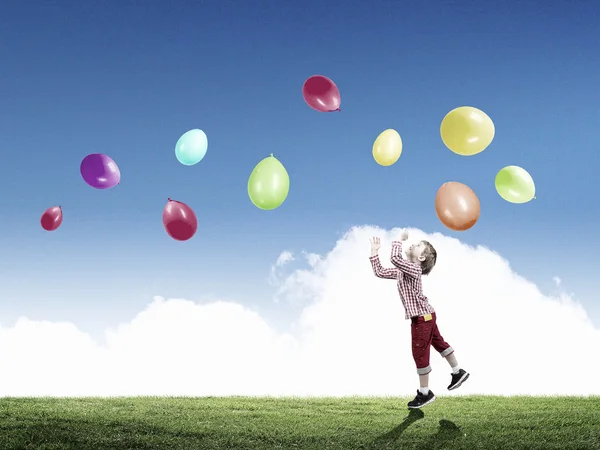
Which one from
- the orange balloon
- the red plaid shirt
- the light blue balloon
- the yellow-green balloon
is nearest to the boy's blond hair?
the red plaid shirt

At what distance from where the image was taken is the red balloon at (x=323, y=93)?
26.0 feet

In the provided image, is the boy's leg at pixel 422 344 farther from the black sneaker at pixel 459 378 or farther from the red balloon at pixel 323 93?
the red balloon at pixel 323 93

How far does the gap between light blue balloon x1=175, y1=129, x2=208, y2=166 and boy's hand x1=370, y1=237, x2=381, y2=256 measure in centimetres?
275

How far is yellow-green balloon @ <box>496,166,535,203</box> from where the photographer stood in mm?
7799

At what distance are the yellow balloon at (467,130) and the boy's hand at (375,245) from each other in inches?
58.6

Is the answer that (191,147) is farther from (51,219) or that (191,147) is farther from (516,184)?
(516,184)

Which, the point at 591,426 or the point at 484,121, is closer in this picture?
the point at 591,426

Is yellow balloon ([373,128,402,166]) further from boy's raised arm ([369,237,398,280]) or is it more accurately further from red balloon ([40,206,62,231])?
red balloon ([40,206,62,231])

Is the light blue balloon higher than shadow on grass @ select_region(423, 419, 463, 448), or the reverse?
the light blue balloon

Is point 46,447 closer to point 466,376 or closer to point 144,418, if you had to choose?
point 144,418

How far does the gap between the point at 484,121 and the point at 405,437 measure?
10.9 feet

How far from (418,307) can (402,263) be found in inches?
18.1

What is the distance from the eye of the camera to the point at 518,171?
782 centimetres

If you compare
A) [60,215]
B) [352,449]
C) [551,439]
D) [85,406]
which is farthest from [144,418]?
[551,439]
